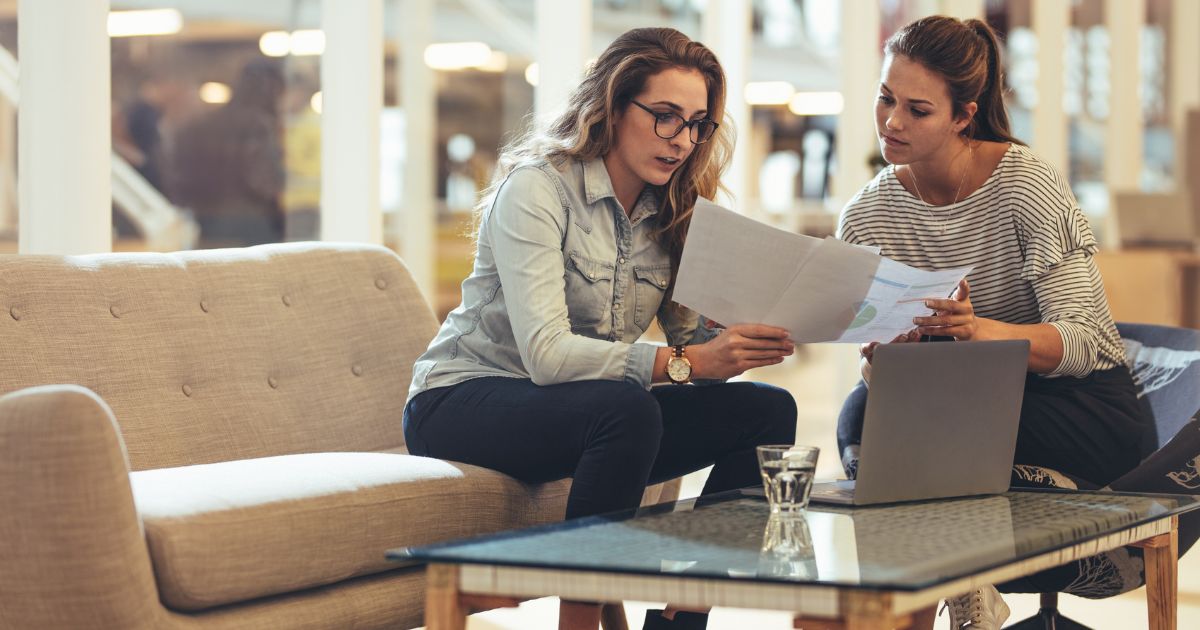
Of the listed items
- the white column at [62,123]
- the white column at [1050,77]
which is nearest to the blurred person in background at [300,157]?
the white column at [62,123]

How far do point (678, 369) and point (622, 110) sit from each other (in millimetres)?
454

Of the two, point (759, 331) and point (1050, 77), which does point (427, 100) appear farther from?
point (1050, 77)

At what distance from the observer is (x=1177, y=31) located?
9.02 metres

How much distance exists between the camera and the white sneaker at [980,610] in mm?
2145

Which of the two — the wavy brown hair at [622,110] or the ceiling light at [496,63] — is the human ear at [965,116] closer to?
the wavy brown hair at [622,110]

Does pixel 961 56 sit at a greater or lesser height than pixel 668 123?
greater

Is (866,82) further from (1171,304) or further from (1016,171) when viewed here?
(1016,171)

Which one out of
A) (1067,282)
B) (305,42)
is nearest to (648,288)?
(1067,282)

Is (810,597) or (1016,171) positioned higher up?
(1016,171)

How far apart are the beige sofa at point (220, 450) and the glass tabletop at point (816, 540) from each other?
0.41 m

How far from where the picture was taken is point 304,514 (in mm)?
1894

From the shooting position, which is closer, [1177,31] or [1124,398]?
[1124,398]

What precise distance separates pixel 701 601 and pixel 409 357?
1.36 meters

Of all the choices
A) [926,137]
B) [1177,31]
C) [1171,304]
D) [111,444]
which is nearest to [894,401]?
[926,137]
